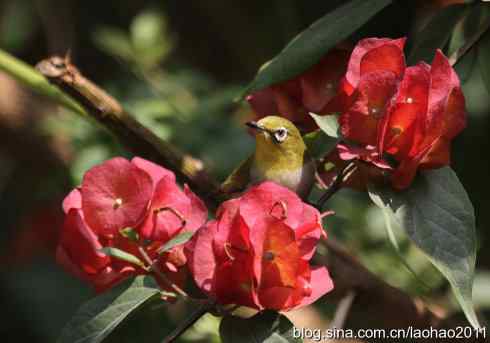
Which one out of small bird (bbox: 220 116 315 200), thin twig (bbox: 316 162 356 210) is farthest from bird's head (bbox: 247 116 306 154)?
thin twig (bbox: 316 162 356 210)

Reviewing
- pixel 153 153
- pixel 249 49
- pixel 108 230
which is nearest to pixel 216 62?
pixel 249 49

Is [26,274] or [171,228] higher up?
[171,228]

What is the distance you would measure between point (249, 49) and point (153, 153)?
1359 mm

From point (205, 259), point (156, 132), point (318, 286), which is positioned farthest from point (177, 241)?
point (156, 132)

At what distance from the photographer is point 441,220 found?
0.96 metres

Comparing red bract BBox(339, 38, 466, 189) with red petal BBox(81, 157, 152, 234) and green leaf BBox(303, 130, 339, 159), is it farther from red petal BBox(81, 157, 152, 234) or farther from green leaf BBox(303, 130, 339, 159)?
red petal BBox(81, 157, 152, 234)

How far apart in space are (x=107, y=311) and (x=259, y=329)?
0.53 feet

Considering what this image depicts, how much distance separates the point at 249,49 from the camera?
251cm

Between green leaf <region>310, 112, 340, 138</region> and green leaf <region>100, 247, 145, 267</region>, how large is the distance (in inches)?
9.6

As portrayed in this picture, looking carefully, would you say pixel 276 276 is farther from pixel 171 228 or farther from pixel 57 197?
pixel 57 197

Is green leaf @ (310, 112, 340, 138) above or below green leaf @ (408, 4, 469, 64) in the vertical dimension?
above

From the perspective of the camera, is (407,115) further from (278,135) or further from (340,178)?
(278,135)

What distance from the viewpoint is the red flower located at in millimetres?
1025

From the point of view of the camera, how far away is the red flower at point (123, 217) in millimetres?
1025
